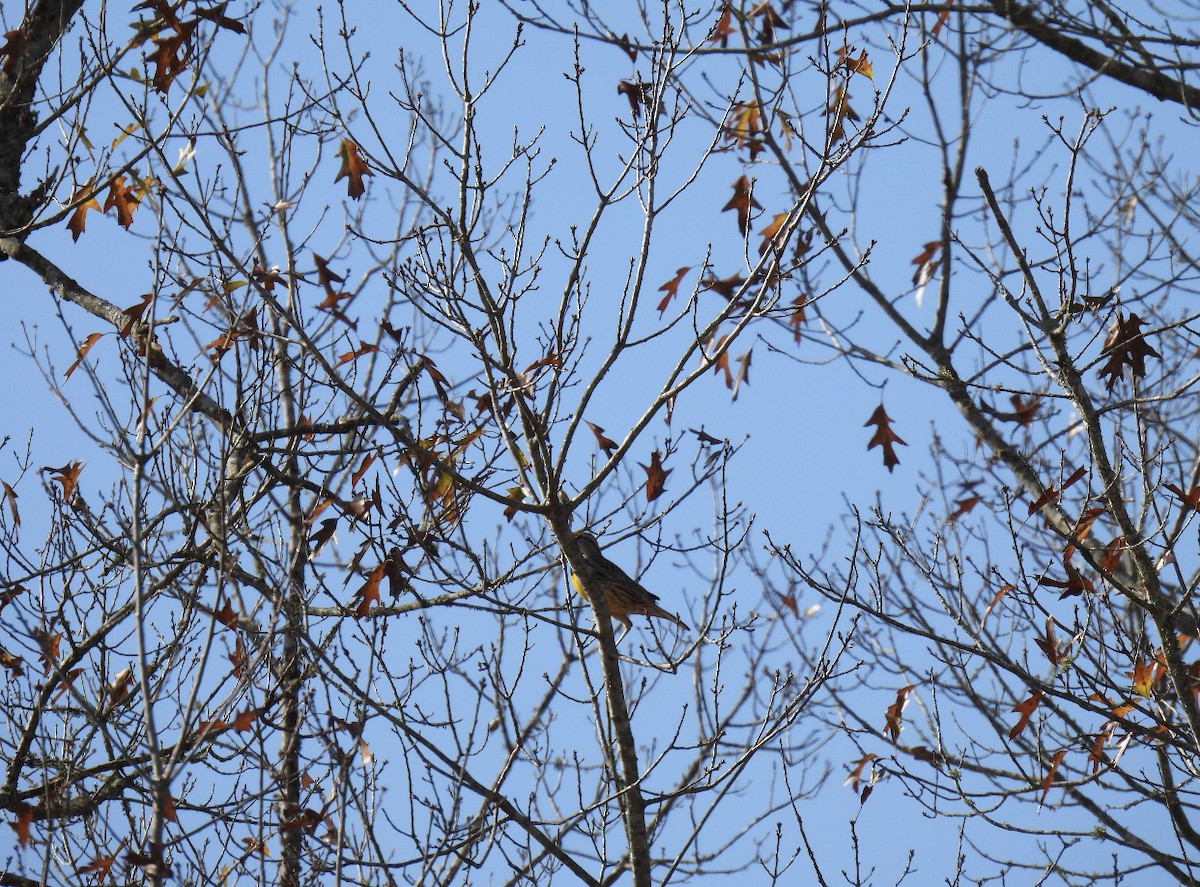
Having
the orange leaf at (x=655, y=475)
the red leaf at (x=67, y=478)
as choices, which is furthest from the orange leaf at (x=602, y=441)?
the red leaf at (x=67, y=478)

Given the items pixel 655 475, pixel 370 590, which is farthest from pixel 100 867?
pixel 655 475

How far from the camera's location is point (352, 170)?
17.1 ft

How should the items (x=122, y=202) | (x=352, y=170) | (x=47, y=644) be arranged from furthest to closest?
(x=122, y=202) < (x=352, y=170) < (x=47, y=644)

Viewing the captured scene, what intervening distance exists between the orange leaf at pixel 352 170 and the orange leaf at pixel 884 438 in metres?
2.43

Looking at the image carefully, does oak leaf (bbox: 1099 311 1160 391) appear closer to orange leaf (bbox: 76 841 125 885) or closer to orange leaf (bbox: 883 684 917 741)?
orange leaf (bbox: 883 684 917 741)

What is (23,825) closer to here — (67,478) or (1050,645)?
(67,478)

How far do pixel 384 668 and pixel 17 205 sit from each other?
10.7 ft

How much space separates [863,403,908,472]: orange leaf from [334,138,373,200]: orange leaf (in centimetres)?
243

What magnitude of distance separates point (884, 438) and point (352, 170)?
8.52 feet

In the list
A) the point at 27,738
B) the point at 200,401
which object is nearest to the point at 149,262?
the point at 200,401

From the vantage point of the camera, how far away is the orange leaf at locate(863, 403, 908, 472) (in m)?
5.45

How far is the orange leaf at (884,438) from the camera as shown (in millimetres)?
5445

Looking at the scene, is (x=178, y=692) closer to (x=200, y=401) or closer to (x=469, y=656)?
(x=200, y=401)

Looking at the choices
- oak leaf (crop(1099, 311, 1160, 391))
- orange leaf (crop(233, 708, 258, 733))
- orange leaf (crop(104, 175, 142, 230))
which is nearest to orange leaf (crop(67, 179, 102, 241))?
orange leaf (crop(104, 175, 142, 230))
